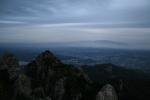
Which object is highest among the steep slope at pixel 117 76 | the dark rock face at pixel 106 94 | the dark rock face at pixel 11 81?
the dark rock face at pixel 11 81

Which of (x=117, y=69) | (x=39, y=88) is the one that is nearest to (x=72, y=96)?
(x=39, y=88)

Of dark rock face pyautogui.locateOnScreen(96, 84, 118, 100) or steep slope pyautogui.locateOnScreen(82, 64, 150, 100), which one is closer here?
dark rock face pyautogui.locateOnScreen(96, 84, 118, 100)

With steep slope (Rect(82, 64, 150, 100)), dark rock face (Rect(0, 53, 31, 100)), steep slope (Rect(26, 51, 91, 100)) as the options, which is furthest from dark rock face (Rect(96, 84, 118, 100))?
steep slope (Rect(82, 64, 150, 100))

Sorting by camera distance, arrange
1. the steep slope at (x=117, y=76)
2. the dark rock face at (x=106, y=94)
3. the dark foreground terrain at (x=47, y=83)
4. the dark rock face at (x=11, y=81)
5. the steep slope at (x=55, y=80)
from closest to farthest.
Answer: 1. the dark rock face at (x=11, y=81)
2. the dark foreground terrain at (x=47, y=83)
3. the dark rock face at (x=106, y=94)
4. the steep slope at (x=55, y=80)
5. the steep slope at (x=117, y=76)

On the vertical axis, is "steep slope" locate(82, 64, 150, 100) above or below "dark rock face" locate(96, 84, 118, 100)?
below

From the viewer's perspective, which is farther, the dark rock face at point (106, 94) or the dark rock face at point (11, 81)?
the dark rock face at point (106, 94)

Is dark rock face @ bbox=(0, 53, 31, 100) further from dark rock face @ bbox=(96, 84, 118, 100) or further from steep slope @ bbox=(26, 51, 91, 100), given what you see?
dark rock face @ bbox=(96, 84, 118, 100)

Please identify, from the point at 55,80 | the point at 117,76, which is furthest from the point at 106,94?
the point at 117,76

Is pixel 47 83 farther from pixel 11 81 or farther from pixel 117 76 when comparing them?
pixel 117 76

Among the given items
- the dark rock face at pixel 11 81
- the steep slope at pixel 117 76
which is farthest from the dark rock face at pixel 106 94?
the steep slope at pixel 117 76

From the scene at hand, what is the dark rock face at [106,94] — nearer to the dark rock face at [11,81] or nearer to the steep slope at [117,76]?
the dark rock face at [11,81]

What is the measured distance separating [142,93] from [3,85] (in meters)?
43.9

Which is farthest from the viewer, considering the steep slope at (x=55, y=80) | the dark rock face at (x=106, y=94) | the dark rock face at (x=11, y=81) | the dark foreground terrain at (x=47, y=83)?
the steep slope at (x=55, y=80)

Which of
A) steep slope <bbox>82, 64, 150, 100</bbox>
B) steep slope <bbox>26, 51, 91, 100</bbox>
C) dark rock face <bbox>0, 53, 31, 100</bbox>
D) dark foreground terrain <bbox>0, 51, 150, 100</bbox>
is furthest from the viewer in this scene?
steep slope <bbox>82, 64, 150, 100</bbox>
